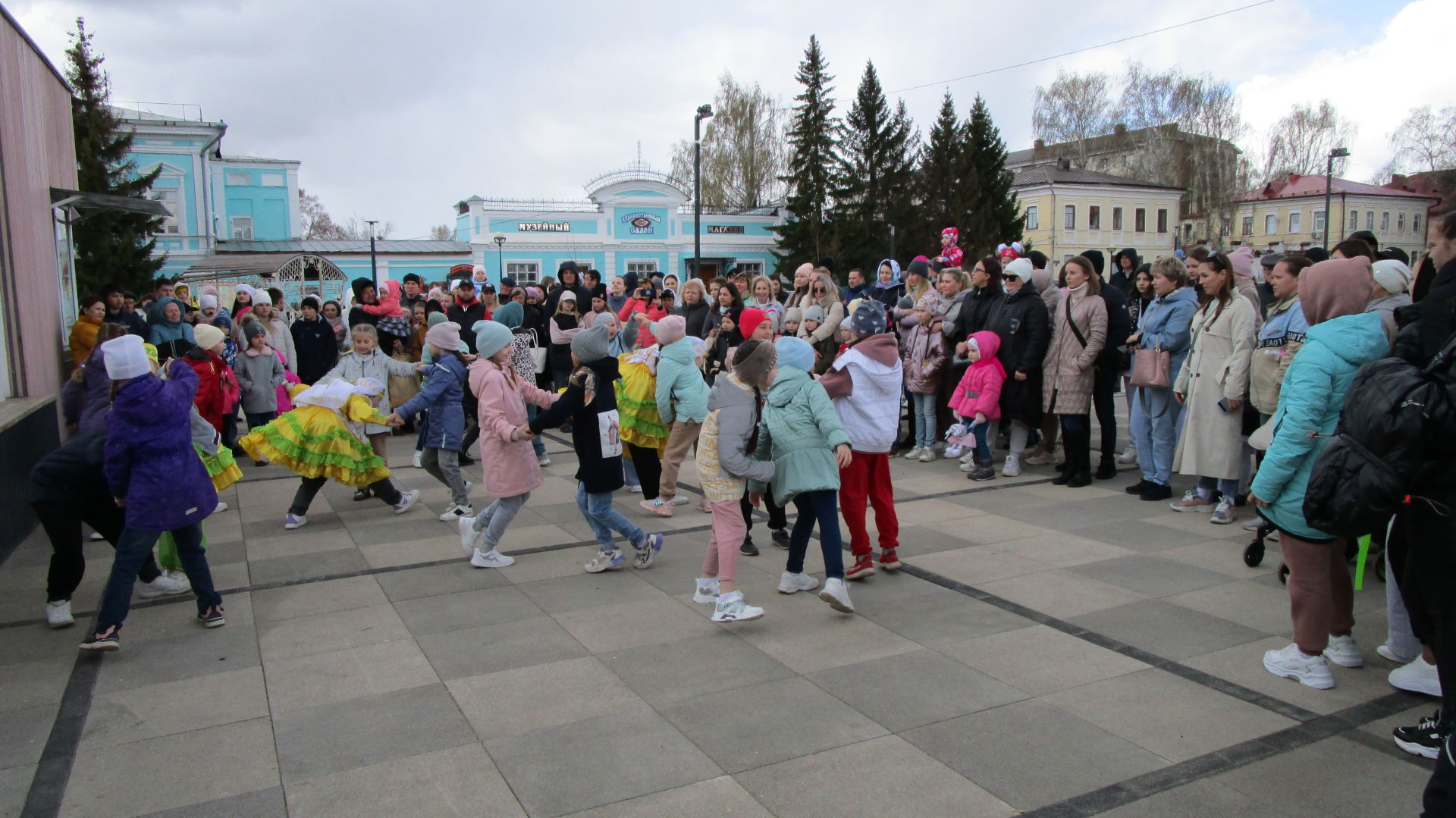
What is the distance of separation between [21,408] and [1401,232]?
98151mm

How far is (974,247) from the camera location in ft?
147

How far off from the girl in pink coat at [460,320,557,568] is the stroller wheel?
467 centimetres

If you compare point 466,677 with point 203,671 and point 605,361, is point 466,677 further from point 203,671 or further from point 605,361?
point 605,361

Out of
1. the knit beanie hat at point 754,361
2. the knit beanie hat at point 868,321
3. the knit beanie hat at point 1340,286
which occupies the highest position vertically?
the knit beanie hat at point 1340,286

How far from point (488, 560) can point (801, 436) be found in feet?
8.18

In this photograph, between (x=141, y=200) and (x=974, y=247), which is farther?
(x=974, y=247)

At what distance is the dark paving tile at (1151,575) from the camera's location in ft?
18.8

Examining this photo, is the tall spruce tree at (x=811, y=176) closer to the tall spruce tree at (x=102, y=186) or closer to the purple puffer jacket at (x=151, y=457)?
the tall spruce tree at (x=102, y=186)

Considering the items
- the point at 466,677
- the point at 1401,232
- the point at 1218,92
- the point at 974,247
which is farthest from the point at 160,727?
the point at 1401,232

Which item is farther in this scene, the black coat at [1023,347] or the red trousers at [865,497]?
the black coat at [1023,347]

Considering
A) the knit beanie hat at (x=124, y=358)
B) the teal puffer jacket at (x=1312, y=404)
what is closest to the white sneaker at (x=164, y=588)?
the knit beanie hat at (x=124, y=358)

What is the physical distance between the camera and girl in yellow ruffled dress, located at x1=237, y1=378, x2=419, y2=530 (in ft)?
24.2

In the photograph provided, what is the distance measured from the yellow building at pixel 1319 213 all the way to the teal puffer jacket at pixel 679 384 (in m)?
58.0

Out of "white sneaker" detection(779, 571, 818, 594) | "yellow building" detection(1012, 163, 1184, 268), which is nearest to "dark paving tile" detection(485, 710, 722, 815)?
"white sneaker" detection(779, 571, 818, 594)
